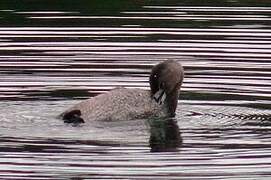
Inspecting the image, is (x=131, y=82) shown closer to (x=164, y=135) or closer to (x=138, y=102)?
(x=138, y=102)

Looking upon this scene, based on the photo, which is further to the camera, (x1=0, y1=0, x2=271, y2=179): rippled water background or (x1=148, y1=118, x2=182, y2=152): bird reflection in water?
(x1=148, y1=118, x2=182, y2=152): bird reflection in water

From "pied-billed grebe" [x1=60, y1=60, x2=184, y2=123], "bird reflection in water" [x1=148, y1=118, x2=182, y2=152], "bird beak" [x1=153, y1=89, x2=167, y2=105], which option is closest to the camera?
"bird reflection in water" [x1=148, y1=118, x2=182, y2=152]

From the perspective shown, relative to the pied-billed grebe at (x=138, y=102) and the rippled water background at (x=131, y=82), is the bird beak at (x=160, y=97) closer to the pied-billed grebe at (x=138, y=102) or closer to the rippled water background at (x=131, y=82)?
the pied-billed grebe at (x=138, y=102)

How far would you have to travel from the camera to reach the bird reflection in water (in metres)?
14.4

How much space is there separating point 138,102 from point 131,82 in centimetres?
219

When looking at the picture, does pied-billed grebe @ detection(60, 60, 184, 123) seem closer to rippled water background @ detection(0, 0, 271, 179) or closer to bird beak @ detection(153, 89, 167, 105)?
bird beak @ detection(153, 89, 167, 105)

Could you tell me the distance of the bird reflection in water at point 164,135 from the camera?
47.3 feet

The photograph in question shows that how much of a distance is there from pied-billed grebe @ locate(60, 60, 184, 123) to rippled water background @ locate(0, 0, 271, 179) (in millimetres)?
161

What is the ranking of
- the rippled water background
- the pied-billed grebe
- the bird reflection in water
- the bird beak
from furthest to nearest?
the bird beak < the pied-billed grebe < the bird reflection in water < the rippled water background

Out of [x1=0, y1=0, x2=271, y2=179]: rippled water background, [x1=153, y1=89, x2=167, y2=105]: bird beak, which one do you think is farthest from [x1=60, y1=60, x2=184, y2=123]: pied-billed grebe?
[x1=0, y1=0, x2=271, y2=179]: rippled water background

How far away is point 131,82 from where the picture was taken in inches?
725

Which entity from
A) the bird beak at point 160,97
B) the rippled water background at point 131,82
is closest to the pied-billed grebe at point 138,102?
the bird beak at point 160,97

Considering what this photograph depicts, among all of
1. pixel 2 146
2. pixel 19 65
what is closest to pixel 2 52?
pixel 19 65

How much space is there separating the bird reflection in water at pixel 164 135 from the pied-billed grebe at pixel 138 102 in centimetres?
21
